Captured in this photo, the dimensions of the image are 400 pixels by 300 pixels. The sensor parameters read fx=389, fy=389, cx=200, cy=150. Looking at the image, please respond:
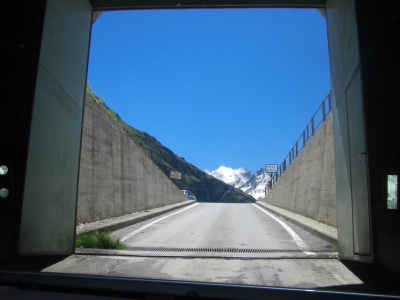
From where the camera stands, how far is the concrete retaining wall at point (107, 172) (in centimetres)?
1207

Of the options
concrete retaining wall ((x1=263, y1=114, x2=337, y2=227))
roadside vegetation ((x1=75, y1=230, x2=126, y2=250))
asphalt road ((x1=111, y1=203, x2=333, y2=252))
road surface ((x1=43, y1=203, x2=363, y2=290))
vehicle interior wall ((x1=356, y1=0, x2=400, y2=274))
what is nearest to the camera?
vehicle interior wall ((x1=356, y1=0, x2=400, y2=274))

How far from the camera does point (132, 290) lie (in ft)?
12.0

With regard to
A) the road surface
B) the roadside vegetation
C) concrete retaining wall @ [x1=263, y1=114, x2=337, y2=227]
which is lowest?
the road surface

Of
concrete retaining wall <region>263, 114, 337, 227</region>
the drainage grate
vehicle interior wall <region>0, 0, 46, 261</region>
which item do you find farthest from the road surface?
concrete retaining wall <region>263, 114, 337, 227</region>

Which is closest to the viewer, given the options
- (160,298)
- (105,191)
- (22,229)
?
(160,298)

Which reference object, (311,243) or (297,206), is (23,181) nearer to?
(311,243)

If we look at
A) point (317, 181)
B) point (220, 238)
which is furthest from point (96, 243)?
point (317, 181)

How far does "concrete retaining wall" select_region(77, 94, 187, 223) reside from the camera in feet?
39.6

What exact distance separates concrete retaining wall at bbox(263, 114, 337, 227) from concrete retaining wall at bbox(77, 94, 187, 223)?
7.47 meters

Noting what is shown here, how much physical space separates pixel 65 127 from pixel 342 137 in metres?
5.02

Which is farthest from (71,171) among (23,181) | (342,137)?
(342,137)

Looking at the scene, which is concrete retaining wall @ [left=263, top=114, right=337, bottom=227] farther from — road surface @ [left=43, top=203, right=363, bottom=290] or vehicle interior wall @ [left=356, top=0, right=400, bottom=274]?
vehicle interior wall @ [left=356, top=0, right=400, bottom=274]

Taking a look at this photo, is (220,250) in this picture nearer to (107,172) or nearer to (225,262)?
(225,262)

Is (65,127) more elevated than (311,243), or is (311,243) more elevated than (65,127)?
(65,127)
